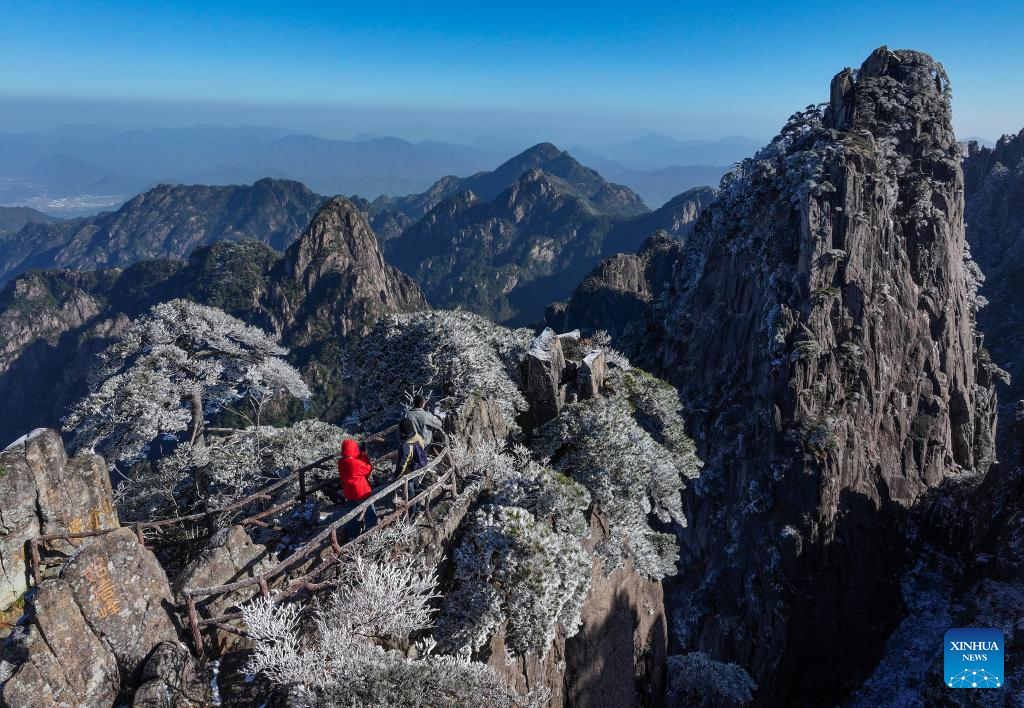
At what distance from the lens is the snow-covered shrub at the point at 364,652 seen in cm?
697

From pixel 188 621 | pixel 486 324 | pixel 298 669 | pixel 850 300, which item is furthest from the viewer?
pixel 850 300

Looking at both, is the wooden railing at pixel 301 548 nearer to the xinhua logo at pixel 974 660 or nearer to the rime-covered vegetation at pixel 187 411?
the rime-covered vegetation at pixel 187 411

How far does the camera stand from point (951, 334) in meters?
41.9

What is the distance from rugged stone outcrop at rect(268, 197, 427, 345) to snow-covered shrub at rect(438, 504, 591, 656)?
153 meters

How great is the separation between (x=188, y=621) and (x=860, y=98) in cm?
5949

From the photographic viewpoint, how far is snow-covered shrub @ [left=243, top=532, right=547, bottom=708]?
22.9 feet

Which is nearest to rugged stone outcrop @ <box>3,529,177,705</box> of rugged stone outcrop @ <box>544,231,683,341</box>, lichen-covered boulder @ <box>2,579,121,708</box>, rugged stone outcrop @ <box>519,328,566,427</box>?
lichen-covered boulder @ <box>2,579,121,708</box>

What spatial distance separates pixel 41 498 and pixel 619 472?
512 inches

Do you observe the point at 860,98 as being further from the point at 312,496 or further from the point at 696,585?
the point at 312,496

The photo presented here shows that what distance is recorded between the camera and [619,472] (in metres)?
15.6

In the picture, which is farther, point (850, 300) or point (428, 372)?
point (850, 300)

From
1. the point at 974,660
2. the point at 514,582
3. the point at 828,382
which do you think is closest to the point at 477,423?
the point at 514,582

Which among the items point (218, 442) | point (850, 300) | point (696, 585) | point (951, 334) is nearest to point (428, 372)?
point (218, 442)

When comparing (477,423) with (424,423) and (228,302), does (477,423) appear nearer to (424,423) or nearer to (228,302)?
(424,423)
